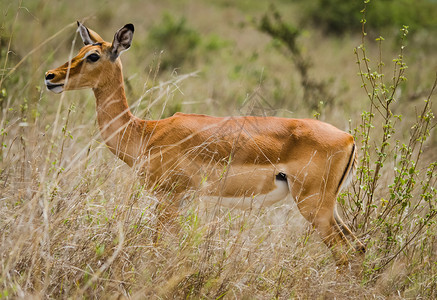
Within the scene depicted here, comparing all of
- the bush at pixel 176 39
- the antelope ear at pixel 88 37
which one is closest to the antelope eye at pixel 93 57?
the antelope ear at pixel 88 37

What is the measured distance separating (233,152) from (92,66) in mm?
1134

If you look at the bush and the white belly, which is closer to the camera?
the white belly

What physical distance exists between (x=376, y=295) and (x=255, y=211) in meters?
1.05

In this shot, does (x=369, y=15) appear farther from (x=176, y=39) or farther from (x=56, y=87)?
(x=56, y=87)

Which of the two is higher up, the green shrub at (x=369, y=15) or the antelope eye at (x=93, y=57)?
the antelope eye at (x=93, y=57)

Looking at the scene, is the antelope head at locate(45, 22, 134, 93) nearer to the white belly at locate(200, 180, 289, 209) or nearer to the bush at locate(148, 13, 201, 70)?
the white belly at locate(200, 180, 289, 209)

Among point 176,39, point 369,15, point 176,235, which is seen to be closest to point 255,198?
point 176,235

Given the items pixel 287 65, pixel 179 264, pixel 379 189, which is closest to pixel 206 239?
pixel 179 264

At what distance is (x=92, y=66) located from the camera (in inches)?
145

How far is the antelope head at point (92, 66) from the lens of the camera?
3.52 meters

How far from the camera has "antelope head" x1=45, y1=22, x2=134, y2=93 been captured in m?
3.52

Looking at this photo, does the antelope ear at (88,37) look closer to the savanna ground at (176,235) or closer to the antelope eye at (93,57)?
the savanna ground at (176,235)

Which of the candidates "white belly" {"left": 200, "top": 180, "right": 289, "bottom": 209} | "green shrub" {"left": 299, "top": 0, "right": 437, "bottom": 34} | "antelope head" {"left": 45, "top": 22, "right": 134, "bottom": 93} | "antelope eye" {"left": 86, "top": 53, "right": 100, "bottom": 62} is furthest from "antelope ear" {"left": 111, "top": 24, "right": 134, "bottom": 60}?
"green shrub" {"left": 299, "top": 0, "right": 437, "bottom": 34}

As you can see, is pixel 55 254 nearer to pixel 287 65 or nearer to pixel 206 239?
pixel 206 239
